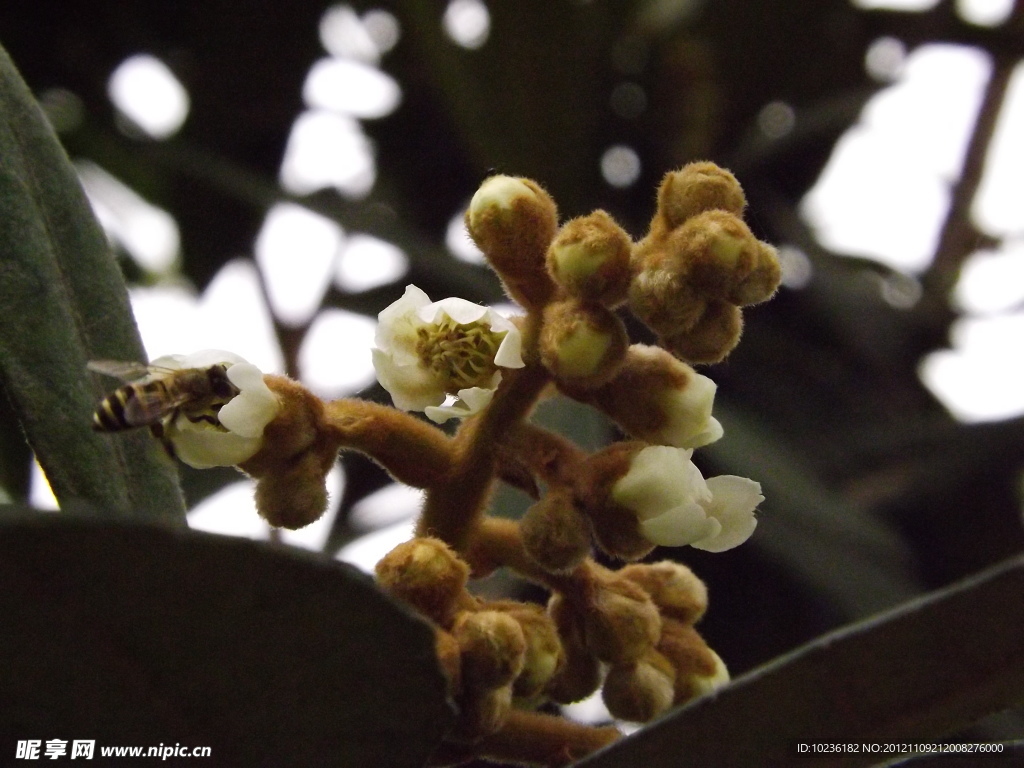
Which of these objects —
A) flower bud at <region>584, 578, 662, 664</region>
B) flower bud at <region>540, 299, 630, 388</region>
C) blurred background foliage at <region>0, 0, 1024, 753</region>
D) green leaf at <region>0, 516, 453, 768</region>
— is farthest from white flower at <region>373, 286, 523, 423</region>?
blurred background foliage at <region>0, 0, 1024, 753</region>

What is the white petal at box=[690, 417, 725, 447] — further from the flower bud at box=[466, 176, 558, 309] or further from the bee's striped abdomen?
the bee's striped abdomen

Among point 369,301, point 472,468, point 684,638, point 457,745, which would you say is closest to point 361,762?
point 457,745

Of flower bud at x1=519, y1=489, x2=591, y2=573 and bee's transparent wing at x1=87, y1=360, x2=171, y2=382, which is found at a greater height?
bee's transparent wing at x1=87, y1=360, x2=171, y2=382

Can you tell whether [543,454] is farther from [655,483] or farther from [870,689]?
[870,689]

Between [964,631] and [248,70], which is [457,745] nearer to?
[964,631]

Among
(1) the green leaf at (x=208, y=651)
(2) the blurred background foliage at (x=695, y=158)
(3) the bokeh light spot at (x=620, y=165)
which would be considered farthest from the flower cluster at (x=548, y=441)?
(3) the bokeh light spot at (x=620, y=165)

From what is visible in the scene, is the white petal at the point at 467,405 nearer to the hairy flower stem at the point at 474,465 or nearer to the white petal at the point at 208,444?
the hairy flower stem at the point at 474,465
